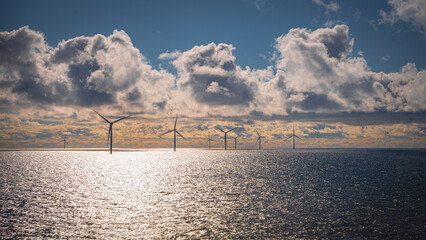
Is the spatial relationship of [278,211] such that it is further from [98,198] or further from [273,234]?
[98,198]

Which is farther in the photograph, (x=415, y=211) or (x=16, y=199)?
(x=16, y=199)

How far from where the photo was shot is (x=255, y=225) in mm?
48250

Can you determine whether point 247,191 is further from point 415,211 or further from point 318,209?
point 415,211

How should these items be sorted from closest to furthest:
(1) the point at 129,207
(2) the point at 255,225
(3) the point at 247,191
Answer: (2) the point at 255,225 → (1) the point at 129,207 → (3) the point at 247,191

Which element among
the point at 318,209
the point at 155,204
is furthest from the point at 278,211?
the point at 155,204

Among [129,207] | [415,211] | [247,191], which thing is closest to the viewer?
[415,211]

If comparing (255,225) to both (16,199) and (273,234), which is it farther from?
(16,199)

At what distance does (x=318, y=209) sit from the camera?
5906 cm

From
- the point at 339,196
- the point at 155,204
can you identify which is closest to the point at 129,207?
the point at 155,204

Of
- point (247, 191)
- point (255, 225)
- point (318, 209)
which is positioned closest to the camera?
point (255, 225)

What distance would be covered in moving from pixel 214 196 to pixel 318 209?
27.4m

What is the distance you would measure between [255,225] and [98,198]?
46.5 m

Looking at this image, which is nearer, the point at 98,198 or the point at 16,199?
the point at 16,199

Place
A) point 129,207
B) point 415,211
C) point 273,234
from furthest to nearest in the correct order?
point 129,207, point 415,211, point 273,234
